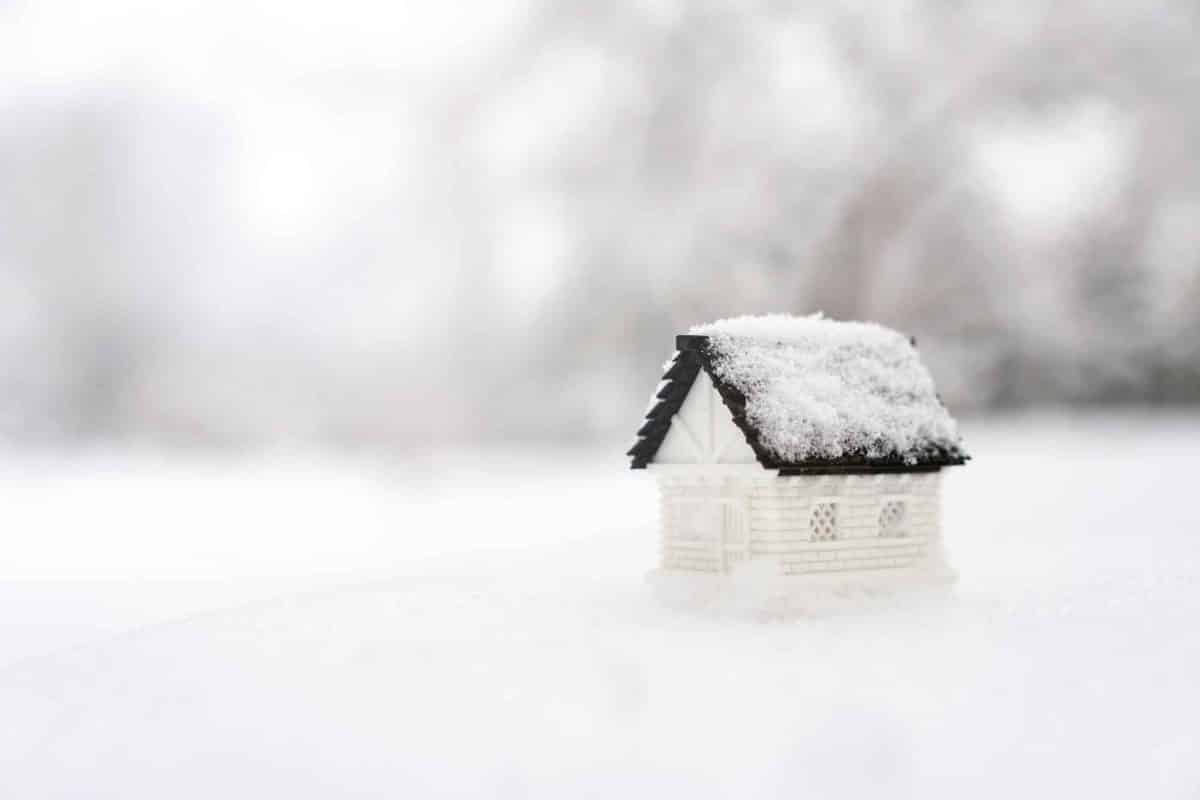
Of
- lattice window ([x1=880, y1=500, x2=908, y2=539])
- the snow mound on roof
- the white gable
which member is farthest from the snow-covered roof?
lattice window ([x1=880, y1=500, x2=908, y2=539])

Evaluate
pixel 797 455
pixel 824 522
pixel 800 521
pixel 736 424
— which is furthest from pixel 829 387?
pixel 800 521

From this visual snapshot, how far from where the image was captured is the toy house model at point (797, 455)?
1631 cm

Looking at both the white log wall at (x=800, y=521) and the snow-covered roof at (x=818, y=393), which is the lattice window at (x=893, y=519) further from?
the snow-covered roof at (x=818, y=393)

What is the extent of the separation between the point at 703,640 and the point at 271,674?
509cm

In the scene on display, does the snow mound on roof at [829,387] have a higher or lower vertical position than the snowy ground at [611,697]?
higher

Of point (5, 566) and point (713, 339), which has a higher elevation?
point (713, 339)

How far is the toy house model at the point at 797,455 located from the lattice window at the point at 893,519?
0.02m

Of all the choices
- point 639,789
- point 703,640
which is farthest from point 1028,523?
point 639,789

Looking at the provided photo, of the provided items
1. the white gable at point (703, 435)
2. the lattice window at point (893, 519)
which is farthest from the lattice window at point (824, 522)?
the white gable at point (703, 435)

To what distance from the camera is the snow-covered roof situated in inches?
642

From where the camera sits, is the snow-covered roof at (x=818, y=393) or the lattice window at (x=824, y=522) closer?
the snow-covered roof at (x=818, y=393)

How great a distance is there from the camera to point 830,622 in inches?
621

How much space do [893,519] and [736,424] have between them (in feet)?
10.6

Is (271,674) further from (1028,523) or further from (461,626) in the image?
(1028,523)
